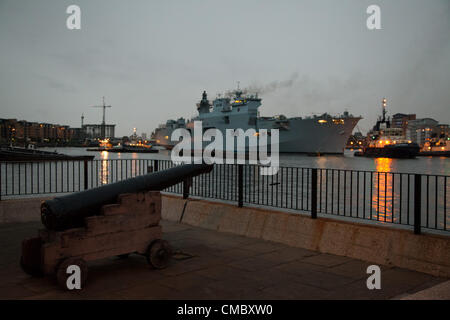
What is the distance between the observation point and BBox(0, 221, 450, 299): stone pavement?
151 inches

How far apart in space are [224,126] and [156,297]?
8662cm

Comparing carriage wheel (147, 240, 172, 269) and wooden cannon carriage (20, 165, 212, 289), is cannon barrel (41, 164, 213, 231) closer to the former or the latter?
wooden cannon carriage (20, 165, 212, 289)

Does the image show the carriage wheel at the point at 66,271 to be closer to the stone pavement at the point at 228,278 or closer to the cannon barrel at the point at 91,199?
the stone pavement at the point at 228,278

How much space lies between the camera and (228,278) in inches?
171

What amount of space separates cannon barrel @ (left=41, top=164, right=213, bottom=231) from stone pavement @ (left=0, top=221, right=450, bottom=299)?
2.26 feet

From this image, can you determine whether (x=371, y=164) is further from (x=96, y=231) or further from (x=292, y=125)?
(x=96, y=231)

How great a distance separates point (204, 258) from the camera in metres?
5.21

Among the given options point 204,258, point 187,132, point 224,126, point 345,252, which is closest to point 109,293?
point 204,258

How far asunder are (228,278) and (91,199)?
1.76 m

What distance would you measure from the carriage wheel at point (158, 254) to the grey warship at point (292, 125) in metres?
75.6

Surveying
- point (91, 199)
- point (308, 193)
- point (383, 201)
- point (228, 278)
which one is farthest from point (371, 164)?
point (91, 199)

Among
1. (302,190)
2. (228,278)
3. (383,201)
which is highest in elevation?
(302,190)

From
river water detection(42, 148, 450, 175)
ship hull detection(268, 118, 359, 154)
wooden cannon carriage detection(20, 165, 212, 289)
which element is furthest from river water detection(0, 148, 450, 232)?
ship hull detection(268, 118, 359, 154)
